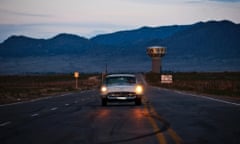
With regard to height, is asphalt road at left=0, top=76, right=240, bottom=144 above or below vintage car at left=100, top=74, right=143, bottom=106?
below

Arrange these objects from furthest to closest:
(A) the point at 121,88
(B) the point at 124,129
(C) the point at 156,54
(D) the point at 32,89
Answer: (C) the point at 156,54, (D) the point at 32,89, (A) the point at 121,88, (B) the point at 124,129

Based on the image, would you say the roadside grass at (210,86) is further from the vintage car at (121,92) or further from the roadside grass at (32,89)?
the vintage car at (121,92)

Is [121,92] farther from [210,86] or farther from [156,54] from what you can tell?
[156,54]

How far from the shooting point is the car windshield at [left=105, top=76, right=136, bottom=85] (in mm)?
33438

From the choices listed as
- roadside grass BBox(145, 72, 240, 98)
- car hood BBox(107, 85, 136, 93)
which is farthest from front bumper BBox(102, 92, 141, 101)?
roadside grass BBox(145, 72, 240, 98)

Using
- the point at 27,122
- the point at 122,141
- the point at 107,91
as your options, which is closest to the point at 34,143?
the point at 122,141

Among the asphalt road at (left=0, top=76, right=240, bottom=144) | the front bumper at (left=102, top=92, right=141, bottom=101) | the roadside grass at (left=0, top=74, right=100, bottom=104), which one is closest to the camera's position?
the asphalt road at (left=0, top=76, right=240, bottom=144)

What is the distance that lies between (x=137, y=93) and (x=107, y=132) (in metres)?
14.7

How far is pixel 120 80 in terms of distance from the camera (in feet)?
110

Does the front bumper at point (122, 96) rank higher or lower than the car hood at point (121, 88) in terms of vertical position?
lower

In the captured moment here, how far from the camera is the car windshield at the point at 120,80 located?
33.4 m

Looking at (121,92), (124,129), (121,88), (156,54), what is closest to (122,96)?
(121,92)

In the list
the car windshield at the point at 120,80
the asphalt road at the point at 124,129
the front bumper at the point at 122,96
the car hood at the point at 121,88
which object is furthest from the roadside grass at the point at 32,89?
the asphalt road at the point at 124,129

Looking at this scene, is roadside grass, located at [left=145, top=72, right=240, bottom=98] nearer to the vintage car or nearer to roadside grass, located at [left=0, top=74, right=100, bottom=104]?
roadside grass, located at [left=0, top=74, right=100, bottom=104]
